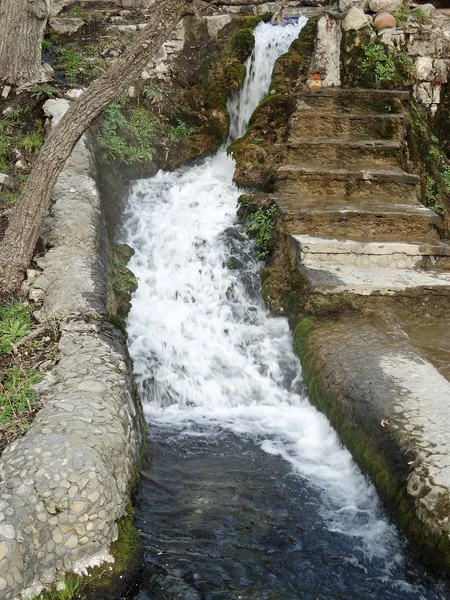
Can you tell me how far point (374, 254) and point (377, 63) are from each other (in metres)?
4.22

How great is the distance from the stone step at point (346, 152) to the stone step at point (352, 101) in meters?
0.70

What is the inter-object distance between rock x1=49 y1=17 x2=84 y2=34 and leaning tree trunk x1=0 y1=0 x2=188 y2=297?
6619mm

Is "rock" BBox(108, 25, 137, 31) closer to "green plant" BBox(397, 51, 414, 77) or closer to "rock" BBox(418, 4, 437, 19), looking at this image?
"green plant" BBox(397, 51, 414, 77)

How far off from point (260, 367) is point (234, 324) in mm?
814

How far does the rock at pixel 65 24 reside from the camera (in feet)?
38.6

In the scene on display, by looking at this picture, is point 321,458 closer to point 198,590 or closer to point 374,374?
point 374,374

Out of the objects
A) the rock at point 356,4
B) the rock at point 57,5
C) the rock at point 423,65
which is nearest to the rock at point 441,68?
the rock at point 423,65

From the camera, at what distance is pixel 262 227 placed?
8.10 meters

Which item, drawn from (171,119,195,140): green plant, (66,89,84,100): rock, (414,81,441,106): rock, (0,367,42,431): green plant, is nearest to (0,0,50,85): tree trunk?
(66,89,84,100): rock

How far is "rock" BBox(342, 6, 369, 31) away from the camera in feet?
32.9

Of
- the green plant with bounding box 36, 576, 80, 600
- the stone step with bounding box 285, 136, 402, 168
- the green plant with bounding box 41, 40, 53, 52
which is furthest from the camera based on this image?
the green plant with bounding box 41, 40, 53, 52

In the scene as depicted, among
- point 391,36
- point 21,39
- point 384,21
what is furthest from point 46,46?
point 391,36

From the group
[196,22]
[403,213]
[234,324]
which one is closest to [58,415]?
[234,324]

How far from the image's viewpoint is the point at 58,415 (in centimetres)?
404
